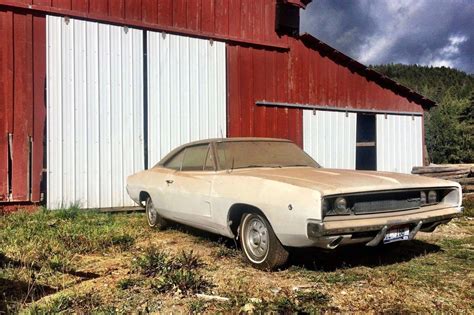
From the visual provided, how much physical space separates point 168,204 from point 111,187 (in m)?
3.41

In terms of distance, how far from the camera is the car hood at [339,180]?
3794 mm

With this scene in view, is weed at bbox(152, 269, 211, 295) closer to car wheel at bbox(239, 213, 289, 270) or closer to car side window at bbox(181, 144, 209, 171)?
car wheel at bbox(239, 213, 289, 270)

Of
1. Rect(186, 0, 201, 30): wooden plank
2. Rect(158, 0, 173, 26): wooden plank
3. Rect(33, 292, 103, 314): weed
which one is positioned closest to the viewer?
Rect(33, 292, 103, 314): weed

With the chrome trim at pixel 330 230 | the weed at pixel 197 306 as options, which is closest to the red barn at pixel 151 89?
the weed at pixel 197 306

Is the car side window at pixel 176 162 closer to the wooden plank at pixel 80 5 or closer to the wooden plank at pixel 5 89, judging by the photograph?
the wooden plank at pixel 5 89

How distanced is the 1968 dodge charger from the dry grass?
0.35 m

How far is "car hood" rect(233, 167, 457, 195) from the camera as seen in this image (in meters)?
3.79

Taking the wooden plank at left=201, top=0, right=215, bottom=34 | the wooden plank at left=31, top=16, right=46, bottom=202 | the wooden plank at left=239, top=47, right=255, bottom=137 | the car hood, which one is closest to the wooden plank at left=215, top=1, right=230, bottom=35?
the wooden plank at left=201, top=0, right=215, bottom=34

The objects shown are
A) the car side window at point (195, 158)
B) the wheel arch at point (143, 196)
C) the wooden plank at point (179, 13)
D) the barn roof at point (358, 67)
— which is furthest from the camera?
the barn roof at point (358, 67)

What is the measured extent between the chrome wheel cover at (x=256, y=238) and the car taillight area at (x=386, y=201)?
2.37ft

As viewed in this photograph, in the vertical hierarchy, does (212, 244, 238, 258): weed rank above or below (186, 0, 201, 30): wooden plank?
below

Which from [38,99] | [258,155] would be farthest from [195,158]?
[38,99]

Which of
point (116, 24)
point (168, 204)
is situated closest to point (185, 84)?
point (116, 24)

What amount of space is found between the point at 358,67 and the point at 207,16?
180 inches
